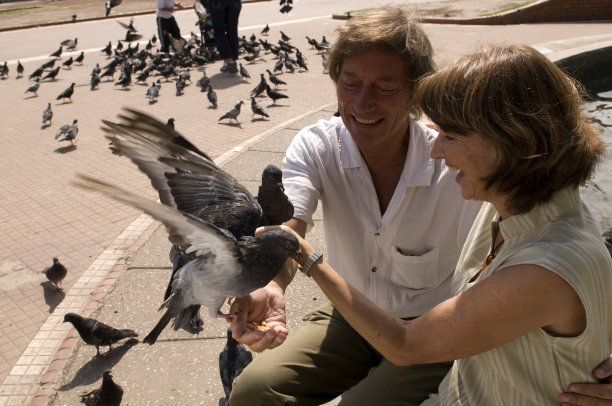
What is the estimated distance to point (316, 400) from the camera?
2.71 meters

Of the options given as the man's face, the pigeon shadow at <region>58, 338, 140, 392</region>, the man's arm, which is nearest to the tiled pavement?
the pigeon shadow at <region>58, 338, 140, 392</region>

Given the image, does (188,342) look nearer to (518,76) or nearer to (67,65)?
(518,76)

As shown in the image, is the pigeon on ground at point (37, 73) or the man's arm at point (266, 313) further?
the pigeon on ground at point (37, 73)

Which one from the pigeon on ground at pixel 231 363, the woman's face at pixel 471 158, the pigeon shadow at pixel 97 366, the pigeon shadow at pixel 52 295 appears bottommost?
the pigeon shadow at pixel 52 295

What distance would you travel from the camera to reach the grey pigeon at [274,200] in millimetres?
2877

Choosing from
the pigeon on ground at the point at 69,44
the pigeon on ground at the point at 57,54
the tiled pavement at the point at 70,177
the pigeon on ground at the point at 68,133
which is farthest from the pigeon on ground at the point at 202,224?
the pigeon on ground at the point at 69,44

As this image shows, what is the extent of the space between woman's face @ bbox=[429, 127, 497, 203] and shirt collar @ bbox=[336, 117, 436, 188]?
645mm

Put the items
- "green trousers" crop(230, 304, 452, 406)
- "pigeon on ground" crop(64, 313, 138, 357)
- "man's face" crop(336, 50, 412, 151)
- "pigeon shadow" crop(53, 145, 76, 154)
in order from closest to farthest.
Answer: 1. "green trousers" crop(230, 304, 452, 406)
2. "man's face" crop(336, 50, 412, 151)
3. "pigeon on ground" crop(64, 313, 138, 357)
4. "pigeon shadow" crop(53, 145, 76, 154)

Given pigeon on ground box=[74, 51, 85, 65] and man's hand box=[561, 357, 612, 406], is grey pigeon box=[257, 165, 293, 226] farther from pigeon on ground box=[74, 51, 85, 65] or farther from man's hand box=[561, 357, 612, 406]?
pigeon on ground box=[74, 51, 85, 65]

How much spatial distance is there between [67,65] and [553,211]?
16665mm

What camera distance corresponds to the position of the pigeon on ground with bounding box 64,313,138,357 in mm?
3816

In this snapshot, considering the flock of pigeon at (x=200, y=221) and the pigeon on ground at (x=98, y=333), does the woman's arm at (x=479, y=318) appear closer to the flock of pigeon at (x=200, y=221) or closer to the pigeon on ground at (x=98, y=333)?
the flock of pigeon at (x=200, y=221)

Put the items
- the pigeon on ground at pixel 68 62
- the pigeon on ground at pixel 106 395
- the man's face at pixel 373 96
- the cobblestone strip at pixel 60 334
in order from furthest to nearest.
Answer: the pigeon on ground at pixel 68 62 → the cobblestone strip at pixel 60 334 → the pigeon on ground at pixel 106 395 → the man's face at pixel 373 96

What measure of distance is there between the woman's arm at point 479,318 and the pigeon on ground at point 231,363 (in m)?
1.39
